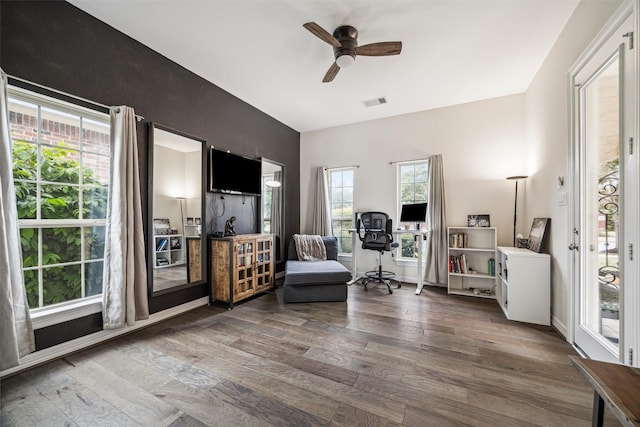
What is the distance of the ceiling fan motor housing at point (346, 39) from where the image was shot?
2.27 metres

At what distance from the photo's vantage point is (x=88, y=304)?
2148 mm

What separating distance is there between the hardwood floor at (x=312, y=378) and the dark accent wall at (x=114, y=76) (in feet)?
1.87

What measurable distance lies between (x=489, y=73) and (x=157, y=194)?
4.26 m

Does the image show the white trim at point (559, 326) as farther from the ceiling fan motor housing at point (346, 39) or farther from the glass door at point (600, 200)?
the ceiling fan motor housing at point (346, 39)

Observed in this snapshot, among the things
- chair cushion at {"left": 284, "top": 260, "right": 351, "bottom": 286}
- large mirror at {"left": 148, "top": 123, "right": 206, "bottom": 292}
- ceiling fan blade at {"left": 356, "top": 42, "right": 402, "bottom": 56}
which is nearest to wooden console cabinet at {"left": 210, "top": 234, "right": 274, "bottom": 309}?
large mirror at {"left": 148, "top": 123, "right": 206, "bottom": 292}

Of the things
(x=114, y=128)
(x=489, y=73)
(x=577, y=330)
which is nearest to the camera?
(x=577, y=330)

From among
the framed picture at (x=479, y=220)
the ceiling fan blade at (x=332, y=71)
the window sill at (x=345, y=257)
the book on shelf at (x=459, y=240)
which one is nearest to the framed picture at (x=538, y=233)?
the framed picture at (x=479, y=220)

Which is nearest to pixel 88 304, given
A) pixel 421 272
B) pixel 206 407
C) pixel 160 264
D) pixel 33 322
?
pixel 33 322

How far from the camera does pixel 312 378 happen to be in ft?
5.62

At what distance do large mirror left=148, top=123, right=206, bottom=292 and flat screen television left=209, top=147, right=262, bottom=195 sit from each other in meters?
0.16

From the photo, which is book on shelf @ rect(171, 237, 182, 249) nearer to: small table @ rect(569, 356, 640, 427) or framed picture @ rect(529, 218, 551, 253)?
small table @ rect(569, 356, 640, 427)

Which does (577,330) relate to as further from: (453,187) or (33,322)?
(33,322)

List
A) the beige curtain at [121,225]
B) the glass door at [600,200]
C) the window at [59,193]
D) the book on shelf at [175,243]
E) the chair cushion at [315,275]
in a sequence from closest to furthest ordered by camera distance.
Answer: the glass door at [600,200] → the window at [59,193] → the beige curtain at [121,225] → the book on shelf at [175,243] → the chair cushion at [315,275]

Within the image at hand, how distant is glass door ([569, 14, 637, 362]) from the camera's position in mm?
1636
